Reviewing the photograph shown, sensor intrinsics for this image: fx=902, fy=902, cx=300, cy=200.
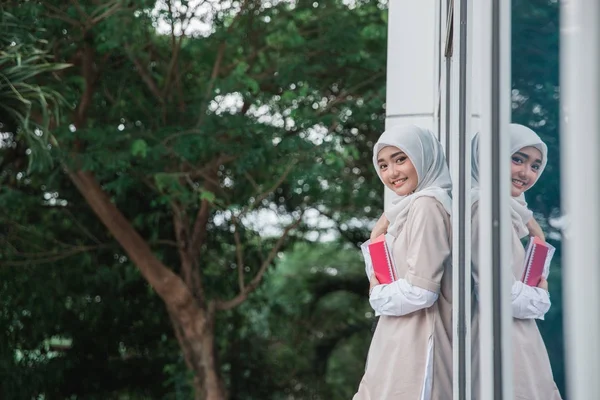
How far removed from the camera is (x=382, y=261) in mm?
2395

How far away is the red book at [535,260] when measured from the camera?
4.48ft

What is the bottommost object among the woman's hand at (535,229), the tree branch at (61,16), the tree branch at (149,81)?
the woman's hand at (535,229)

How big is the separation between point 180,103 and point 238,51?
0.85m

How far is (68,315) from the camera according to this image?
1016 cm

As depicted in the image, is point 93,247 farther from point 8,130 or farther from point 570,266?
point 570,266

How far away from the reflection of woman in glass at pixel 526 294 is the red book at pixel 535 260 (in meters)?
0.01

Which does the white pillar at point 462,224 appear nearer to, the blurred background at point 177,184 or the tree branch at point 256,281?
the blurred background at point 177,184

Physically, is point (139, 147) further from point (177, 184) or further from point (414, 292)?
point (414, 292)

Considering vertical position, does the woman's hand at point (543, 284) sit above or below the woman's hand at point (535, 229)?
below

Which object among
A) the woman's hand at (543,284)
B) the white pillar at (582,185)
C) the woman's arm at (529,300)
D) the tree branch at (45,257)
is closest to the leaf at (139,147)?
the tree branch at (45,257)

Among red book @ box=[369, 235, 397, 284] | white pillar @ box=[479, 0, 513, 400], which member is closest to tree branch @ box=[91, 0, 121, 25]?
red book @ box=[369, 235, 397, 284]

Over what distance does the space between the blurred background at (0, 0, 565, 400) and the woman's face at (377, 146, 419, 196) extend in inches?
117

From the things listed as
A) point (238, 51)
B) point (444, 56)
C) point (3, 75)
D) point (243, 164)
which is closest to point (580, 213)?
point (444, 56)

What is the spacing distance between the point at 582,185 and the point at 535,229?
352 mm
